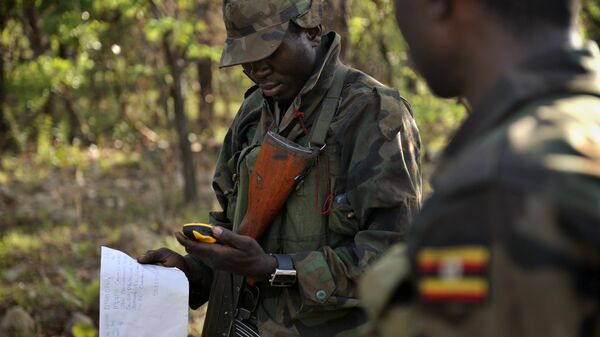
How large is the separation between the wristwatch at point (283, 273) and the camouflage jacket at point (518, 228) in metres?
1.28

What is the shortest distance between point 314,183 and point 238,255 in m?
0.34

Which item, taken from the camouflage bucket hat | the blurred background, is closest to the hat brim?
the camouflage bucket hat

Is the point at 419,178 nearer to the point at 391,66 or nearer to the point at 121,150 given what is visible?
the point at 391,66

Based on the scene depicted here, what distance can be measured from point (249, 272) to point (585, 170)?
154cm

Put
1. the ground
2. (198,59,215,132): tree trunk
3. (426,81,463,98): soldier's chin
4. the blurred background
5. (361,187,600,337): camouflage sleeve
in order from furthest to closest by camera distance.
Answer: (198,59,215,132): tree trunk, the blurred background, the ground, (426,81,463,98): soldier's chin, (361,187,600,337): camouflage sleeve

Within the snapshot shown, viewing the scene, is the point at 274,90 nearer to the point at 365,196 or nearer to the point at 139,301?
the point at 365,196

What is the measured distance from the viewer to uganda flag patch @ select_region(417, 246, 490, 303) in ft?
3.82

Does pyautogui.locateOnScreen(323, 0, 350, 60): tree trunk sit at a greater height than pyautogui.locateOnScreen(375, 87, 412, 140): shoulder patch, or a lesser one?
lesser

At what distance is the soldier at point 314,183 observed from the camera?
2518mm

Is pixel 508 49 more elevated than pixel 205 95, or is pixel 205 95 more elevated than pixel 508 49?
pixel 508 49

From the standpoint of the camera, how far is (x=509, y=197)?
3.74ft

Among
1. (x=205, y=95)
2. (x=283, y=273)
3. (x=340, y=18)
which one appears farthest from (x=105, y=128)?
(x=283, y=273)

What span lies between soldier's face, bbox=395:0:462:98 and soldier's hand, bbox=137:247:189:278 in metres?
1.64

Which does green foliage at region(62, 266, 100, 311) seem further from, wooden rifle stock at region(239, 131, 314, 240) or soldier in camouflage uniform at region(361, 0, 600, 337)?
soldier in camouflage uniform at region(361, 0, 600, 337)
